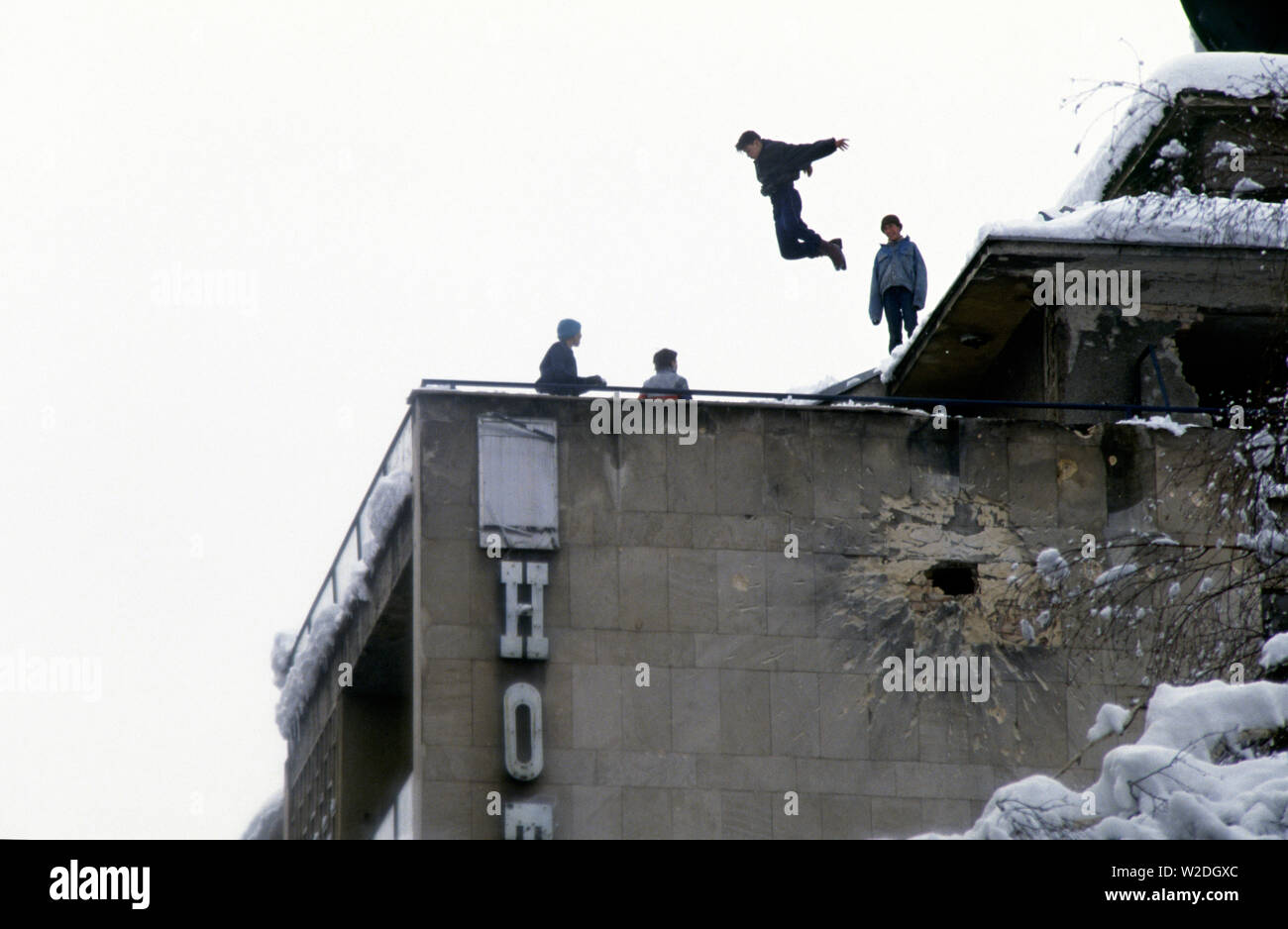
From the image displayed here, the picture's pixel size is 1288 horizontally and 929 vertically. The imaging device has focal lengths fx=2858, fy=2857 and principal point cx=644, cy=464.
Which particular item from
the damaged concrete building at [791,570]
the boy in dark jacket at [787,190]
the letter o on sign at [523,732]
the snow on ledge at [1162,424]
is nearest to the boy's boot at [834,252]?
the boy in dark jacket at [787,190]

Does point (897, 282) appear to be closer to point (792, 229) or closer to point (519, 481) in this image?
point (792, 229)

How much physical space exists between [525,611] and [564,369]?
104 inches

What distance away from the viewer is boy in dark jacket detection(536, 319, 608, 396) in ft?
94.0

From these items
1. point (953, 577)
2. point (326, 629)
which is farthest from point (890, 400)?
point (326, 629)

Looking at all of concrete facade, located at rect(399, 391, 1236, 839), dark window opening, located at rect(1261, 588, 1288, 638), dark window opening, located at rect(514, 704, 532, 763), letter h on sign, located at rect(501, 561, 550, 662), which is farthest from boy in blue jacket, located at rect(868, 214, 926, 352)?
dark window opening, located at rect(1261, 588, 1288, 638)

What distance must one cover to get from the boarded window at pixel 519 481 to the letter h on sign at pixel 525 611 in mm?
254

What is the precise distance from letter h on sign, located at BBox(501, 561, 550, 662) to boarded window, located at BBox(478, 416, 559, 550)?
0.25 m

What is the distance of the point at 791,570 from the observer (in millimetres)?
28703

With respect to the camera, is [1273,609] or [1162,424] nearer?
[1273,609]

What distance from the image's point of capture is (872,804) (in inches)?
1104

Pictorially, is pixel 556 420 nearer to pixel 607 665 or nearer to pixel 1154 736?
pixel 607 665

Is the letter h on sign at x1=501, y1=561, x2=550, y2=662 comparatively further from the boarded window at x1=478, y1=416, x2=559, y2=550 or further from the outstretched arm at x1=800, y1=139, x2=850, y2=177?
the outstretched arm at x1=800, y1=139, x2=850, y2=177

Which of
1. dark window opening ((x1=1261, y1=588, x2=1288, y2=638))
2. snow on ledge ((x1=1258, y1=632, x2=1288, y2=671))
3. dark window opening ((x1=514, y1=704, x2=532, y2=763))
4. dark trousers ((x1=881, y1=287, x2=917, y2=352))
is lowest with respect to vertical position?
snow on ledge ((x1=1258, y1=632, x2=1288, y2=671))

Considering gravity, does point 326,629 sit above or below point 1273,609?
above
